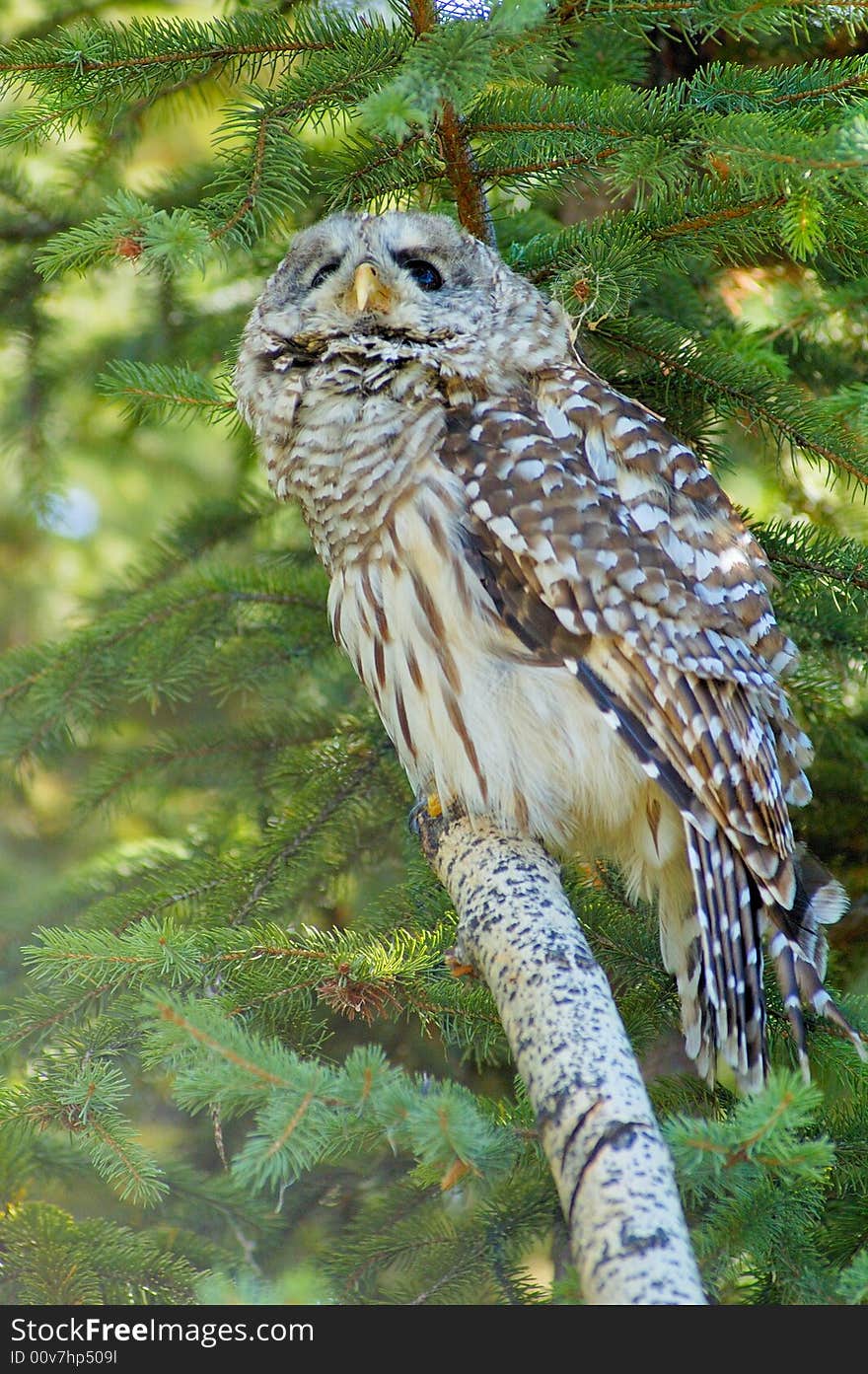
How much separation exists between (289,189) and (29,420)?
151cm

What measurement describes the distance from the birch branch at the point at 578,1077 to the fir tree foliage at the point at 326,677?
0.31ft

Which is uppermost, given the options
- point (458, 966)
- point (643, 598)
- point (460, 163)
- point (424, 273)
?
point (460, 163)

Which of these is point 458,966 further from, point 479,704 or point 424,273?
point 424,273

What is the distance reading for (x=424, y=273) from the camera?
297 cm

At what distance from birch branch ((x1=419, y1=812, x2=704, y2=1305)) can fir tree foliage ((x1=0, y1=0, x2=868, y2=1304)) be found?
3.7 inches

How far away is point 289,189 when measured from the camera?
276cm

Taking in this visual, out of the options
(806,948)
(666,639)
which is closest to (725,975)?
(806,948)

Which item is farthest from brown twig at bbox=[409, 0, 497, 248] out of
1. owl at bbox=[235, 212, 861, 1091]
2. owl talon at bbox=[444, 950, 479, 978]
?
owl talon at bbox=[444, 950, 479, 978]

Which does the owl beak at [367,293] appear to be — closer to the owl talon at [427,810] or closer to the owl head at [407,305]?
the owl head at [407,305]

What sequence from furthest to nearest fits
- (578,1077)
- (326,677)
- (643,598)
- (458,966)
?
(326,677), (643,598), (458,966), (578,1077)

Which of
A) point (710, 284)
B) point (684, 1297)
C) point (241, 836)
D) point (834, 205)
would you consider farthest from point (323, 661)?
point (684, 1297)

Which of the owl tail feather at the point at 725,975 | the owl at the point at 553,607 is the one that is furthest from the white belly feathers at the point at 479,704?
the owl tail feather at the point at 725,975

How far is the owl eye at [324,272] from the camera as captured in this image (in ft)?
9.80

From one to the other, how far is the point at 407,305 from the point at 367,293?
11 cm
